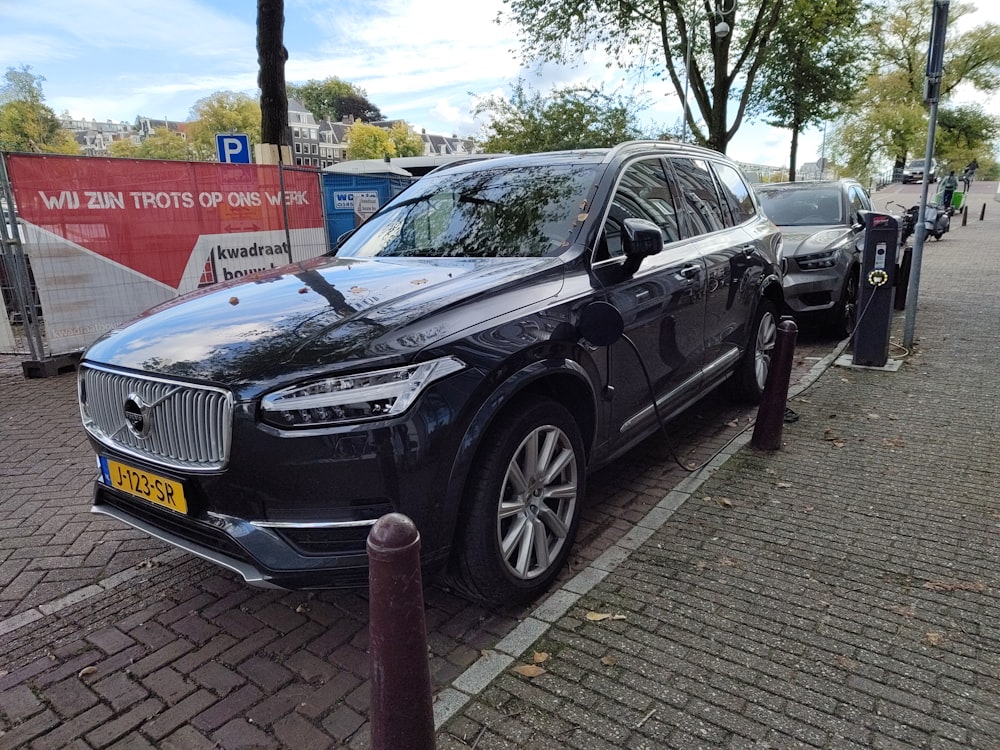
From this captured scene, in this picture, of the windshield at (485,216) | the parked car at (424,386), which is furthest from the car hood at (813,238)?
the windshield at (485,216)

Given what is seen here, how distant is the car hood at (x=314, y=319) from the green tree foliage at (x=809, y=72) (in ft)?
67.8

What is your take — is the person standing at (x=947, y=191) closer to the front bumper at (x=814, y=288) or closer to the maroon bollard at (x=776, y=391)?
the front bumper at (x=814, y=288)

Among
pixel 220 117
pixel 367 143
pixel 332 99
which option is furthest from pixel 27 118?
pixel 332 99

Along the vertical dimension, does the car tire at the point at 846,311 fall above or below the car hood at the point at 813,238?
below

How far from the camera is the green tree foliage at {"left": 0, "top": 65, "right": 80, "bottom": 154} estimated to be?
63.2m

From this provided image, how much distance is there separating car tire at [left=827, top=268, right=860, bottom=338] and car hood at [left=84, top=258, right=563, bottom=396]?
5.84 m

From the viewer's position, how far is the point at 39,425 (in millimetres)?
5586

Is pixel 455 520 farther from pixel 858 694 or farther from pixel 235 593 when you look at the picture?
pixel 858 694

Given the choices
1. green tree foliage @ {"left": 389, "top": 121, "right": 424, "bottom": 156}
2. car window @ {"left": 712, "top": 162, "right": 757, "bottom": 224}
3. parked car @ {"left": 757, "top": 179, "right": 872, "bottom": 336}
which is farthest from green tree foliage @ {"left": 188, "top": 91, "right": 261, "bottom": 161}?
car window @ {"left": 712, "top": 162, "right": 757, "bottom": 224}

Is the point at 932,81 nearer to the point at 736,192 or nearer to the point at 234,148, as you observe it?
the point at 736,192

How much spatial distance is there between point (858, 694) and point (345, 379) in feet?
6.75

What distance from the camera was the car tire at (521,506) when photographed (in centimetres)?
256

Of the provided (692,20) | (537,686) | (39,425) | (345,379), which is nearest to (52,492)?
(39,425)

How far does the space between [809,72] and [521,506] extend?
2530cm
